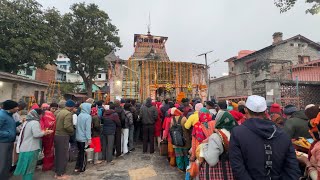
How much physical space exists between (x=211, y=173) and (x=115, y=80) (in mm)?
18900

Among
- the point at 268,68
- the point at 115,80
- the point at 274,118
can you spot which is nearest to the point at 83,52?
the point at 115,80

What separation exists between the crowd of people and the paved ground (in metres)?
0.27

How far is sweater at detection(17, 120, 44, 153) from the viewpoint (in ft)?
16.8

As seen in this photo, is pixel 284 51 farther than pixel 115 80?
Yes

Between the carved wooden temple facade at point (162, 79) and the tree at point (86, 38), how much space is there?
38.0 feet

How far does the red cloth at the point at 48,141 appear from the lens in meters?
6.14

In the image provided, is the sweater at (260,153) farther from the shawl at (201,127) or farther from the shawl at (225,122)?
the shawl at (201,127)

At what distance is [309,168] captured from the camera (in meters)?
2.94

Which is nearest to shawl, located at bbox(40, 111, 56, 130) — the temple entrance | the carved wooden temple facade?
the carved wooden temple facade

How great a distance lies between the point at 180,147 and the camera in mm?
6207

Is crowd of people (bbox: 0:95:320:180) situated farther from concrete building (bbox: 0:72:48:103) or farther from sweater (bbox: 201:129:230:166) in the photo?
concrete building (bbox: 0:72:48:103)

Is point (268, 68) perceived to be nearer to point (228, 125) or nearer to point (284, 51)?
point (284, 51)

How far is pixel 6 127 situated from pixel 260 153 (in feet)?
16.8

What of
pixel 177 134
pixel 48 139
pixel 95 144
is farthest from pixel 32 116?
pixel 177 134
